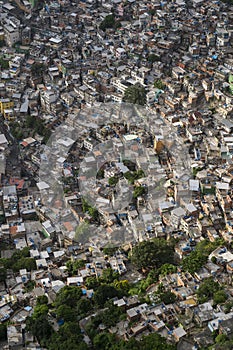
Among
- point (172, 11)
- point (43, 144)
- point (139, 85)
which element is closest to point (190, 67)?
point (139, 85)

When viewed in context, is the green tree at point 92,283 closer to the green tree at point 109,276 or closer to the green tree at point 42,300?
the green tree at point 109,276

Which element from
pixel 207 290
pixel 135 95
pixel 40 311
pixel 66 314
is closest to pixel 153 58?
pixel 135 95

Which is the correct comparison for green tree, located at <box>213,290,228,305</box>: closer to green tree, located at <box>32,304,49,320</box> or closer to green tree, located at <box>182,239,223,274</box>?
green tree, located at <box>182,239,223,274</box>

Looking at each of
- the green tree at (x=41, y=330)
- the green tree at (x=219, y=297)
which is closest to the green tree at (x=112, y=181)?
the green tree at (x=219, y=297)

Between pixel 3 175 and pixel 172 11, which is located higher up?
pixel 172 11

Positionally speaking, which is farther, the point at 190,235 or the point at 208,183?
the point at 208,183

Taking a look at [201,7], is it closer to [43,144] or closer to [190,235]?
[43,144]

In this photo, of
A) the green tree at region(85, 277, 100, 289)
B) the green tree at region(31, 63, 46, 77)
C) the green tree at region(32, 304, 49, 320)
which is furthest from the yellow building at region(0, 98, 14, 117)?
the green tree at region(32, 304, 49, 320)

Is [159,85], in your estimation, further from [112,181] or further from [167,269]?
[167,269]
